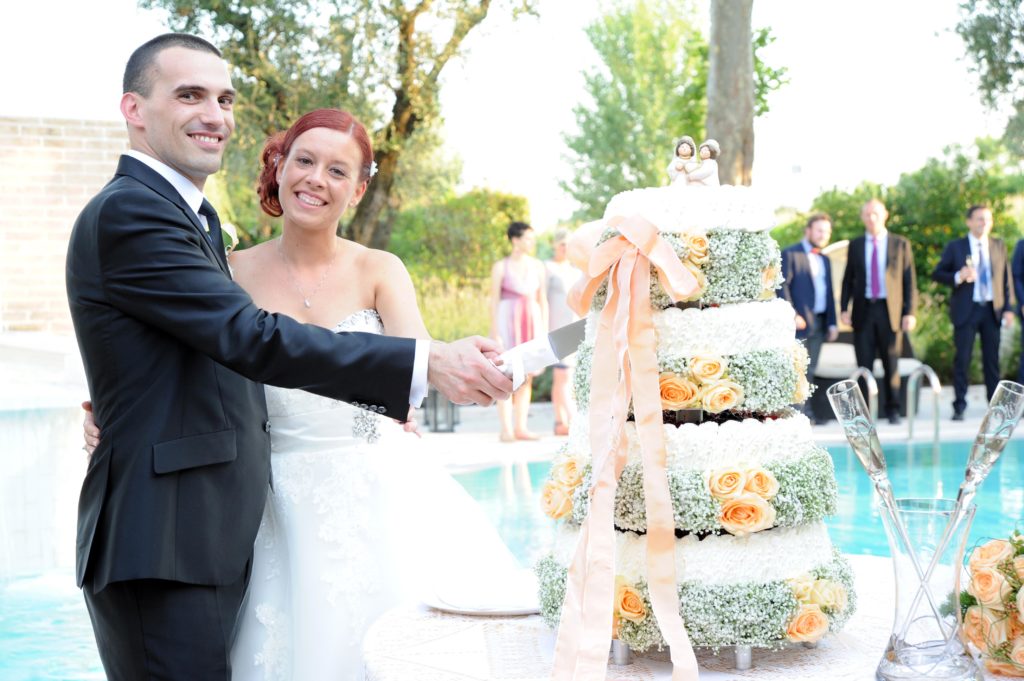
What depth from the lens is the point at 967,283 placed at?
1223 cm

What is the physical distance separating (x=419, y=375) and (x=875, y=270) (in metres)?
10.3

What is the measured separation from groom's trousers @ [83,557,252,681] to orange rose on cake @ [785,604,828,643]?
146cm

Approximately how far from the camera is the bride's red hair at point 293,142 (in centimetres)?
362

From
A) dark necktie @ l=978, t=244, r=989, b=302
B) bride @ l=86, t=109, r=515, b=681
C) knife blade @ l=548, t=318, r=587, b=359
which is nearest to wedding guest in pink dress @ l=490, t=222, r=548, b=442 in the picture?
dark necktie @ l=978, t=244, r=989, b=302

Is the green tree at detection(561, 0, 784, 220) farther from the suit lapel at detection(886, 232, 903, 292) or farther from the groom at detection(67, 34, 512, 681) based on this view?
the groom at detection(67, 34, 512, 681)

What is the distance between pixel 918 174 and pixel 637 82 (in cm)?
1980

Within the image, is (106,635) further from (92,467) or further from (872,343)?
(872,343)

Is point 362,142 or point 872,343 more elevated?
point 362,142

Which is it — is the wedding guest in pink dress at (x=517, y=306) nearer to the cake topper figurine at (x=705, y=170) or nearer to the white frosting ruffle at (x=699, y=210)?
the cake topper figurine at (x=705, y=170)

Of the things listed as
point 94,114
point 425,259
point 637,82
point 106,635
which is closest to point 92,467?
point 106,635

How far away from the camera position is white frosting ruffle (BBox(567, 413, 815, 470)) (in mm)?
2787

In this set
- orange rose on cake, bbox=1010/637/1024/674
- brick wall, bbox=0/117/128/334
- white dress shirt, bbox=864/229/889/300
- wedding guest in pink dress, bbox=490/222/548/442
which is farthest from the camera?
white dress shirt, bbox=864/229/889/300

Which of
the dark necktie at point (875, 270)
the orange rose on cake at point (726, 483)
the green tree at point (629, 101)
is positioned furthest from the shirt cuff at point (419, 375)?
the green tree at point (629, 101)

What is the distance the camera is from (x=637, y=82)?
3519 cm
